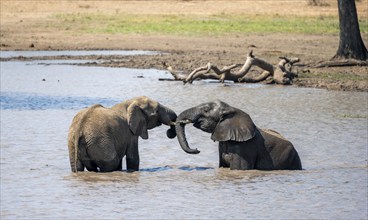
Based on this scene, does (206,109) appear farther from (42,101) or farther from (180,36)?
(180,36)

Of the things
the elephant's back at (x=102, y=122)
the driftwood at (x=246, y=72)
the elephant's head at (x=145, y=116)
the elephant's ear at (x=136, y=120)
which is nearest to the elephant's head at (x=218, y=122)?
the elephant's head at (x=145, y=116)

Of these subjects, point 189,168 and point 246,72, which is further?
point 246,72

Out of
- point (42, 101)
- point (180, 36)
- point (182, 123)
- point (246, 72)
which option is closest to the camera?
point (182, 123)

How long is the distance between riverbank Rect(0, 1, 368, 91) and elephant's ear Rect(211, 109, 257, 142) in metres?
9.09

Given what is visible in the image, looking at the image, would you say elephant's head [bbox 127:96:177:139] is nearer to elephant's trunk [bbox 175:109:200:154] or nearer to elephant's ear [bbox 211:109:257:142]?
elephant's trunk [bbox 175:109:200:154]

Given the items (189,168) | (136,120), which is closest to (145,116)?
(136,120)

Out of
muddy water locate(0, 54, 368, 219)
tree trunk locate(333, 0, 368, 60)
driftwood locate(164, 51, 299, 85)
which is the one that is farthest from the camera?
tree trunk locate(333, 0, 368, 60)

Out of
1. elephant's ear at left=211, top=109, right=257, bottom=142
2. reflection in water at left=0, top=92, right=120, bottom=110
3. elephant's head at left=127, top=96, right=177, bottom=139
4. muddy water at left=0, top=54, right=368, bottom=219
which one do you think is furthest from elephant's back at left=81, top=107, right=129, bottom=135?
reflection in water at left=0, top=92, right=120, bottom=110

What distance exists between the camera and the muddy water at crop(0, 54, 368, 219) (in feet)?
32.2

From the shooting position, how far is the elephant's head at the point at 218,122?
11477mm

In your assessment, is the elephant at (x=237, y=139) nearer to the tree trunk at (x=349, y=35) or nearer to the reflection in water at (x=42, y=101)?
the reflection in water at (x=42, y=101)

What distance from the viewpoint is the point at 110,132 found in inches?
441

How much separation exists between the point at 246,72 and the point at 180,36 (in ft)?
35.2

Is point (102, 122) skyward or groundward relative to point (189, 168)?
skyward
